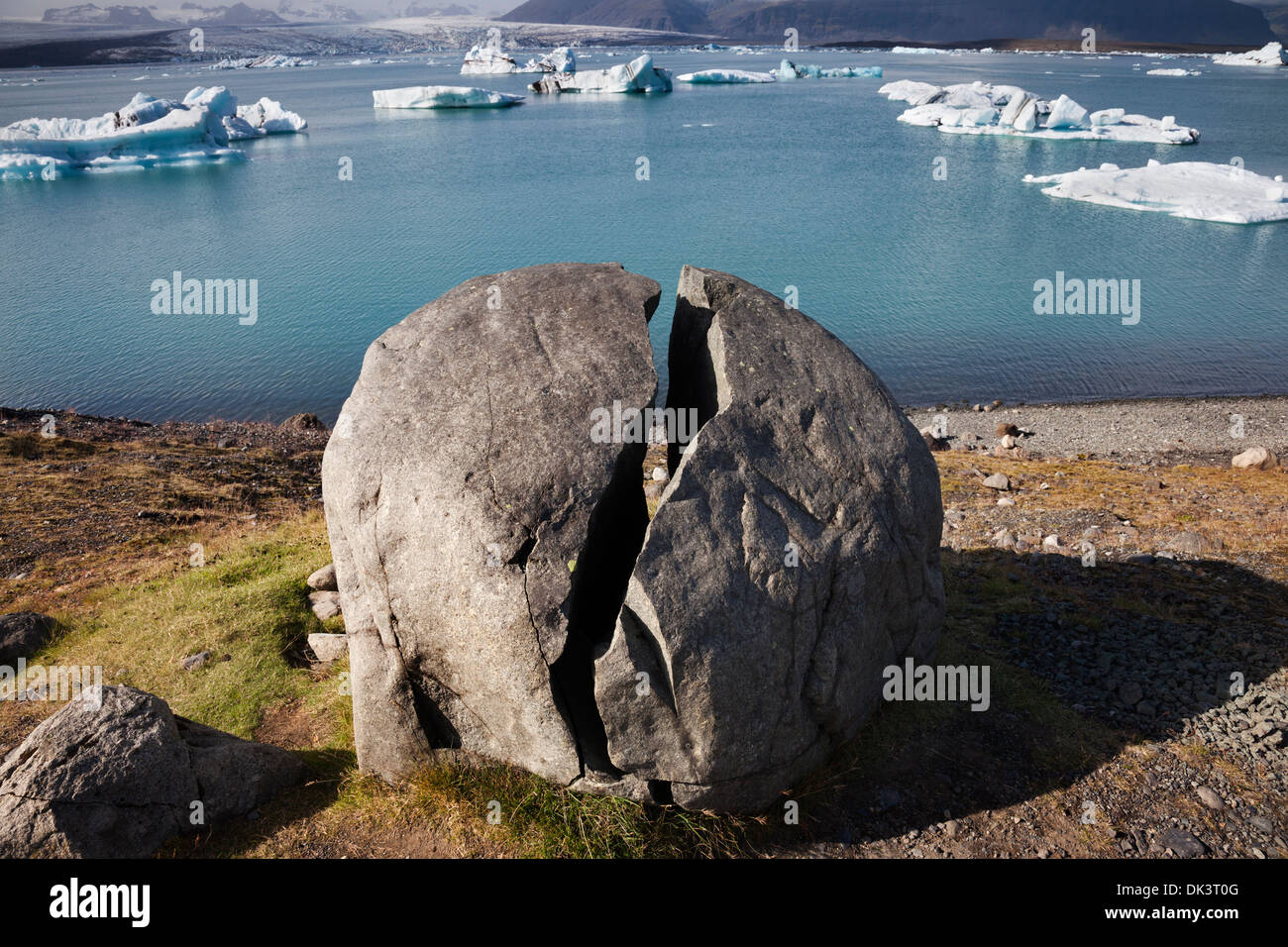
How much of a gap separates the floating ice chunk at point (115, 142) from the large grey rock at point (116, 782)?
2540 inches

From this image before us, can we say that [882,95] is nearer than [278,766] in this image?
No

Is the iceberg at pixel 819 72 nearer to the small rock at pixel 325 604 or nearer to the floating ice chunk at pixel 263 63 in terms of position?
the floating ice chunk at pixel 263 63

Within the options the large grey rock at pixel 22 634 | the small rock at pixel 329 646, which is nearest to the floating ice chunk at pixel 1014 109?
the small rock at pixel 329 646

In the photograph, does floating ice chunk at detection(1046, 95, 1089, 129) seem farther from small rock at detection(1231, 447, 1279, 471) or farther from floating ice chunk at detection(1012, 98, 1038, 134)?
small rock at detection(1231, 447, 1279, 471)

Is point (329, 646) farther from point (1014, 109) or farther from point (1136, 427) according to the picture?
point (1014, 109)

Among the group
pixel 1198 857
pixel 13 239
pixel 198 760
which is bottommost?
pixel 1198 857

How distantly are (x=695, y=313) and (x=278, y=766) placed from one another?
625cm

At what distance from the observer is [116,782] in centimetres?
693

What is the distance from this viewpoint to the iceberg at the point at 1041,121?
203 ft

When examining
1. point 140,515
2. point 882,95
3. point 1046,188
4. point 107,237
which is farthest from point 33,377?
point 882,95

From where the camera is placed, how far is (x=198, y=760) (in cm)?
748

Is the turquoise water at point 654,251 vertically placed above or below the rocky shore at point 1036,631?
above

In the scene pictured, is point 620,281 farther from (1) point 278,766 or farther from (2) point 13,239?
(2) point 13,239

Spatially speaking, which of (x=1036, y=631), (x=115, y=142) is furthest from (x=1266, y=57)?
(x=1036, y=631)
